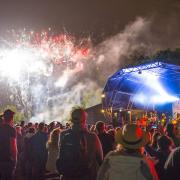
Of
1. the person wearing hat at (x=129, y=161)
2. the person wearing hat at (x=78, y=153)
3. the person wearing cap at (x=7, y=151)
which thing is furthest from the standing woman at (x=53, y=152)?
the person wearing hat at (x=129, y=161)

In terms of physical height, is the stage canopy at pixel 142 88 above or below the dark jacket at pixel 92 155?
above

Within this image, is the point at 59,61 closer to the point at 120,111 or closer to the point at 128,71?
the point at 120,111

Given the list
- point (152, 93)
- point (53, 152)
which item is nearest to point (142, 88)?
point (152, 93)

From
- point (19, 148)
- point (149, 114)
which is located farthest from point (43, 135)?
point (149, 114)

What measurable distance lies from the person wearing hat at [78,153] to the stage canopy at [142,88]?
15.4 m

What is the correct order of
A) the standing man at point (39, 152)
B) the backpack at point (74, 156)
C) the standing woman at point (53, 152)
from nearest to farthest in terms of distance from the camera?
the backpack at point (74, 156) < the standing woman at point (53, 152) < the standing man at point (39, 152)

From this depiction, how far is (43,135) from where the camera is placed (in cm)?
987

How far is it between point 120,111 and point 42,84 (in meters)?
22.2

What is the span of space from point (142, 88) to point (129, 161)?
21263 mm

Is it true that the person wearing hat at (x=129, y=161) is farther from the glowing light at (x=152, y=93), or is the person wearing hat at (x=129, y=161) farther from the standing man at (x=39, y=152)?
the glowing light at (x=152, y=93)

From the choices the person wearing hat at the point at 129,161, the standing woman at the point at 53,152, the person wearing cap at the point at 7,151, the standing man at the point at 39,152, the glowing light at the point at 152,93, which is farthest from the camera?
the glowing light at the point at 152,93

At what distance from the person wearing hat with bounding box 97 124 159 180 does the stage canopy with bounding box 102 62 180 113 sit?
53.8ft

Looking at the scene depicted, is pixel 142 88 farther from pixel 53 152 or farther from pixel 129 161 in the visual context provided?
pixel 129 161

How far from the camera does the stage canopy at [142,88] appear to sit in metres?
22.0
